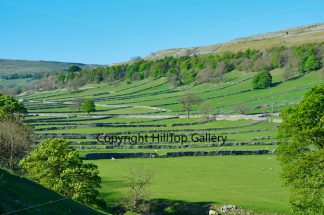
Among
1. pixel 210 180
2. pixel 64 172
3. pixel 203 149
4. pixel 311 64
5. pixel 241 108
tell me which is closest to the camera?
pixel 64 172

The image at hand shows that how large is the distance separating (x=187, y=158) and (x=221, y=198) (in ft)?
83.6

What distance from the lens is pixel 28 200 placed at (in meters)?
23.9

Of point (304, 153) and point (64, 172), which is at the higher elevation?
point (304, 153)

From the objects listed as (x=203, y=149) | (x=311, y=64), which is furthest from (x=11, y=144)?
(x=311, y=64)

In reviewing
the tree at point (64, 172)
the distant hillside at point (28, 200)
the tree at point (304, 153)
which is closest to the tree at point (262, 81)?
the tree at point (304, 153)

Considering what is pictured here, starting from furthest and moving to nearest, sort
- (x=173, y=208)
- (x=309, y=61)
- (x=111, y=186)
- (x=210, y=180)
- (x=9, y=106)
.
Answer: (x=309, y=61) → (x=9, y=106) → (x=210, y=180) → (x=111, y=186) → (x=173, y=208)

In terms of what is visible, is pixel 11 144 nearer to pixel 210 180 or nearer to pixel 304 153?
pixel 210 180

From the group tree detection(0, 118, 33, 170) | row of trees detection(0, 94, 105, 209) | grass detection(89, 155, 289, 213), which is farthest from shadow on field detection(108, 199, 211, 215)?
tree detection(0, 118, 33, 170)

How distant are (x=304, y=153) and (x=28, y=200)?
820 inches

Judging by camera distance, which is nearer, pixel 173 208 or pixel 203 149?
pixel 173 208

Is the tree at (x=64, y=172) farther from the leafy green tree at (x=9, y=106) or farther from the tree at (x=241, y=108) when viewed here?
the tree at (x=241, y=108)

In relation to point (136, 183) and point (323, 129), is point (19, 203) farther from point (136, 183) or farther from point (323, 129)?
point (136, 183)

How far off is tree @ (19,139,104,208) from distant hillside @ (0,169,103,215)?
8571mm

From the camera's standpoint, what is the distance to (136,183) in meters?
47.6
